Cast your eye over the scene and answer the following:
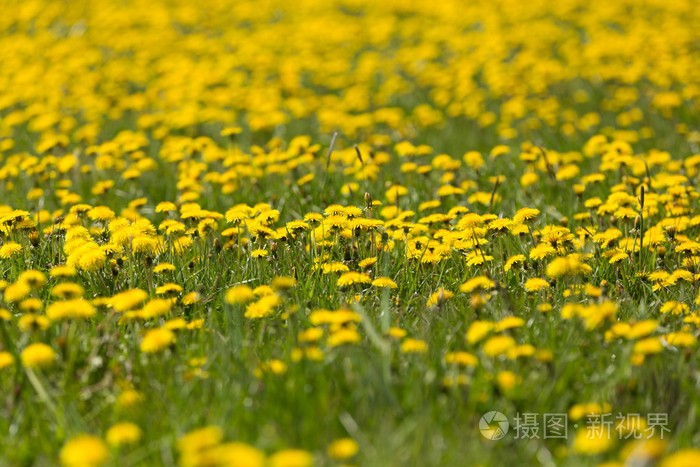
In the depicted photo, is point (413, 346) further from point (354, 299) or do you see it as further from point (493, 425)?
point (354, 299)

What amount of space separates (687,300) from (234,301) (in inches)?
78.0

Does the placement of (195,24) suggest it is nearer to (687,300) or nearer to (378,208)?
(378,208)

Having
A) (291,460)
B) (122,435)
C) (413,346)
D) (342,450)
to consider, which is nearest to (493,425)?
(413,346)

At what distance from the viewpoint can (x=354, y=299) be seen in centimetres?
306

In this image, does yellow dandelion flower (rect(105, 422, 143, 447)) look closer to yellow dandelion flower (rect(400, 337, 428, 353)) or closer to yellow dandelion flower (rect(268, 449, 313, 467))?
yellow dandelion flower (rect(268, 449, 313, 467))

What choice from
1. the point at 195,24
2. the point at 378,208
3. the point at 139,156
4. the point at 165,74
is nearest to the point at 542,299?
the point at 378,208

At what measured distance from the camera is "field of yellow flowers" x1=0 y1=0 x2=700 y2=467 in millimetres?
2232

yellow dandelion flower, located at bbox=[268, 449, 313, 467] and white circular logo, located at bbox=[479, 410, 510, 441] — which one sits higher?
yellow dandelion flower, located at bbox=[268, 449, 313, 467]

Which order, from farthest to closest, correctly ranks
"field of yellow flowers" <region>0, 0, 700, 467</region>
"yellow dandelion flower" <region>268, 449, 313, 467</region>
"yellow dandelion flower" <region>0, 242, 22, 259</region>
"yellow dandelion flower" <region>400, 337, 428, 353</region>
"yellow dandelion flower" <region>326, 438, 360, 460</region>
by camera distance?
"yellow dandelion flower" <region>0, 242, 22, 259</region>
"yellow dandelion flower" <region>400, 337, 428, 353</region>
"field of yellow flowers" <region>0, 0, 700, 467</region>
"yellow dandelion flower" <region>326, 438, 360, 460</region>
"yellow dandelion flower" <region>268, 449, 313, 467</region>

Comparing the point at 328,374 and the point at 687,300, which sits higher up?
the point at 328,374

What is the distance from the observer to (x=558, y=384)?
2.45m

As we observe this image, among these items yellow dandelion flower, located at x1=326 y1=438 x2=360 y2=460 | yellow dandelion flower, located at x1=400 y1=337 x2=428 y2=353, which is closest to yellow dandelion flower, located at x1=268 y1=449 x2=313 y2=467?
yellow dandelion flower, located at x1=326 y1=438 x2=360 y2=460

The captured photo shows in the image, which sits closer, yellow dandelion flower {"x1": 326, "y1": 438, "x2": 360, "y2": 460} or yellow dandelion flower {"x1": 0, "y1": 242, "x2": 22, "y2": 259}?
yellow dandelion flower {"x1": 326, "y1": 438, "x2": 360, "y2": 460}

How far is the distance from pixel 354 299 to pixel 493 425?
942 millimetres
